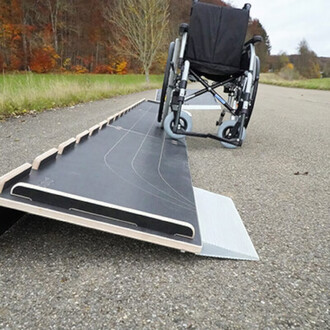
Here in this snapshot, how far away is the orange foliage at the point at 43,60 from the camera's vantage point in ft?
85.9

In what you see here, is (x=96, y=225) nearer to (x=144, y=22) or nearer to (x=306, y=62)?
(x=144, y=22)

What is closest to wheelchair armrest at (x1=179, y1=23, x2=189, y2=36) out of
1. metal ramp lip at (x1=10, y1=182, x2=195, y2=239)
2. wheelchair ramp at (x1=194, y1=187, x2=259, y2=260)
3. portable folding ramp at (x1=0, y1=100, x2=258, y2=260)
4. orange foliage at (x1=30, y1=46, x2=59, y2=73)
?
portable folding ramp at (x1=0, y1=100, x2=258, y2=260)

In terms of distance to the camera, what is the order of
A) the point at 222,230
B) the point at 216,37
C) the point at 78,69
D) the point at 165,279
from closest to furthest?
the point at 165,279
the point at 222,230
the point at 216,37
the point at 78,69

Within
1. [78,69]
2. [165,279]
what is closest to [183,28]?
[165,279]

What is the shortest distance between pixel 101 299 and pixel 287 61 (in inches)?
2357

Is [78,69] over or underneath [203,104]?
underneath

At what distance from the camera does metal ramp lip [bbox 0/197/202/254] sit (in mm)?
1110

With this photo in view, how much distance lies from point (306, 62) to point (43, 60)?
114 feet

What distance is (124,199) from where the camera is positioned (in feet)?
4.34

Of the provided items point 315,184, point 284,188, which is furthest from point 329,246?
point 315,184

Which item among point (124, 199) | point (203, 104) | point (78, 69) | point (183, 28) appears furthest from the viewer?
point (78, 69)

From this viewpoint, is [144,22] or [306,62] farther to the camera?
[306,62]

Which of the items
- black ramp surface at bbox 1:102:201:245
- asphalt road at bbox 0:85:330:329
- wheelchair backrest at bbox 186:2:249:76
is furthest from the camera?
wheelchair backrest at bbox 186:2:249:76

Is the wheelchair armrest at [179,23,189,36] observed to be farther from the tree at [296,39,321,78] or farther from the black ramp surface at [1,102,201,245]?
the tree at [296,39,321,78]
